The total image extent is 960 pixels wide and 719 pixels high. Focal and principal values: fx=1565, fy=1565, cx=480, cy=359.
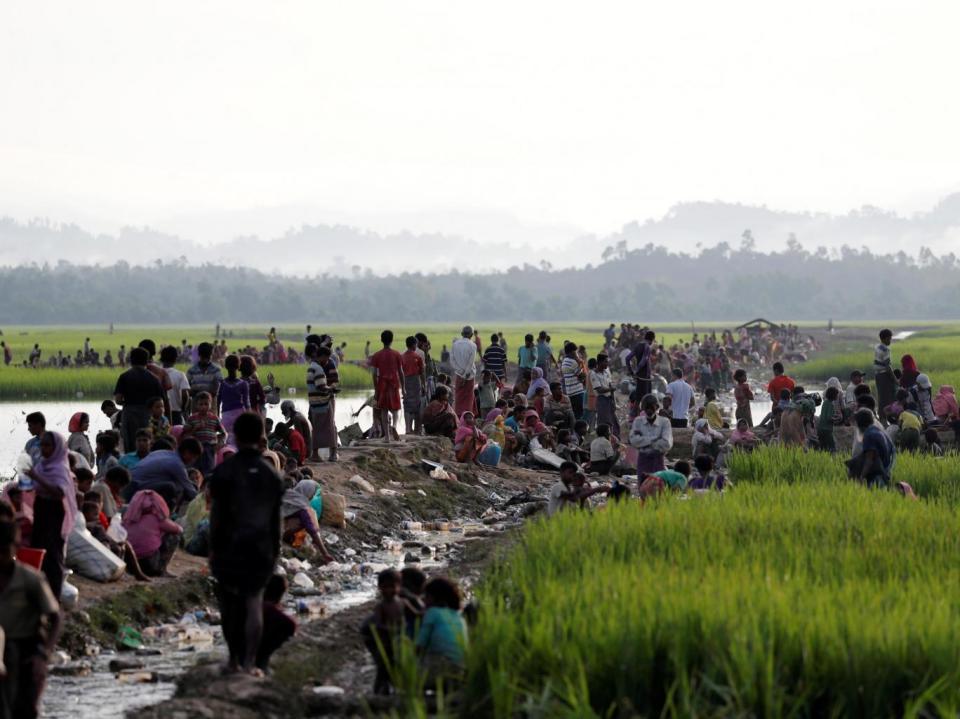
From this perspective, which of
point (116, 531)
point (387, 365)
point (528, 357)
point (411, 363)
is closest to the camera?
point (116, 531)

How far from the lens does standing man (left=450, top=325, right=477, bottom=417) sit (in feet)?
71.0

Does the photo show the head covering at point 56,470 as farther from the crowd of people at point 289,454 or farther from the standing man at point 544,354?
the standing man at point 544,354

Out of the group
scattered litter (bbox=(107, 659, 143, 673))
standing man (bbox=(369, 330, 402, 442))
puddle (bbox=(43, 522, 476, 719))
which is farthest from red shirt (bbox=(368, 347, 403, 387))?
scattered litter (bbox=(107, 659, 143, 673))

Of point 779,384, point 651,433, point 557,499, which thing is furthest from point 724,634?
point 779,384

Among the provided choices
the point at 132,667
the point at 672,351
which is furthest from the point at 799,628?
the point at 672,351

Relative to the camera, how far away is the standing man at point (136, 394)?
15078 mm

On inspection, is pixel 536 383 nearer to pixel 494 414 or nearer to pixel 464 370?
pixel 494 414

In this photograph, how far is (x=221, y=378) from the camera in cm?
1639

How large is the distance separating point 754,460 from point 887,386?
21.3 feet

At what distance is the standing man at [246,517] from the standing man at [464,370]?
12404 millimetres

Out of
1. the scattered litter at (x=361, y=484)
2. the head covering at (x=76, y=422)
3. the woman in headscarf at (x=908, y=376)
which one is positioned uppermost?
the head covering at (x=76, y=422)

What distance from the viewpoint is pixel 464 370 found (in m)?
22.0

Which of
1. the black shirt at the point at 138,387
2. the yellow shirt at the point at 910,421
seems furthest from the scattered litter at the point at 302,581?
the yellow shirt at the point at 910,421

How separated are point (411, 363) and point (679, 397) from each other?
3.91 m
